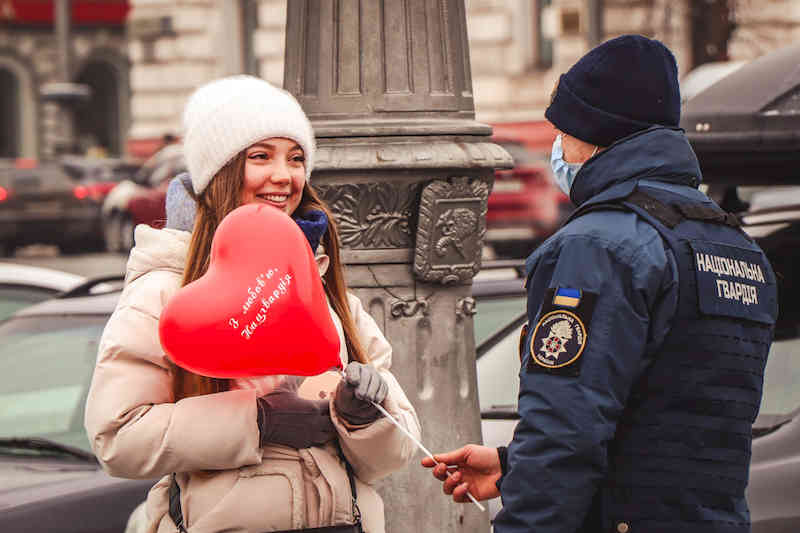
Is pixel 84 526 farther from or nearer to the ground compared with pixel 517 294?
nearer to the ground

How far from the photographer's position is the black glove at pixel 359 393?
2855 millimetres

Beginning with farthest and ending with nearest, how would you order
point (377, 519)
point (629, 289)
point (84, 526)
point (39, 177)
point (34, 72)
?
point (34, 72), point (39, 177), point (84, 526), point (377, 519), point (629, 289)

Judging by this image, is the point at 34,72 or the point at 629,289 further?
the point at 34,72

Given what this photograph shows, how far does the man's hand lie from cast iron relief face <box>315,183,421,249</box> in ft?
3.27

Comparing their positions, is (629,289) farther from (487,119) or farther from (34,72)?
(34,72)

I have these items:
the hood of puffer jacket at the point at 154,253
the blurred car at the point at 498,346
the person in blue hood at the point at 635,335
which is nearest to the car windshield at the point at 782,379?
the blurred car at the point at 498,346

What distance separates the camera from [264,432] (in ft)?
9.53

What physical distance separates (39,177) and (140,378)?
21.0 m

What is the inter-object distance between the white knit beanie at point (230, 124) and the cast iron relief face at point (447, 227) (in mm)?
780

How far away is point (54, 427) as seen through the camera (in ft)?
16.9

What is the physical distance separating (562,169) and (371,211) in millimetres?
914

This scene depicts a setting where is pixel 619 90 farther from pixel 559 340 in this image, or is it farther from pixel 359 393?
pixel 359 393

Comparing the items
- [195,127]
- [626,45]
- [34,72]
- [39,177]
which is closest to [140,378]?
[195,127]

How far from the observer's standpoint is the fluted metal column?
3887mm
